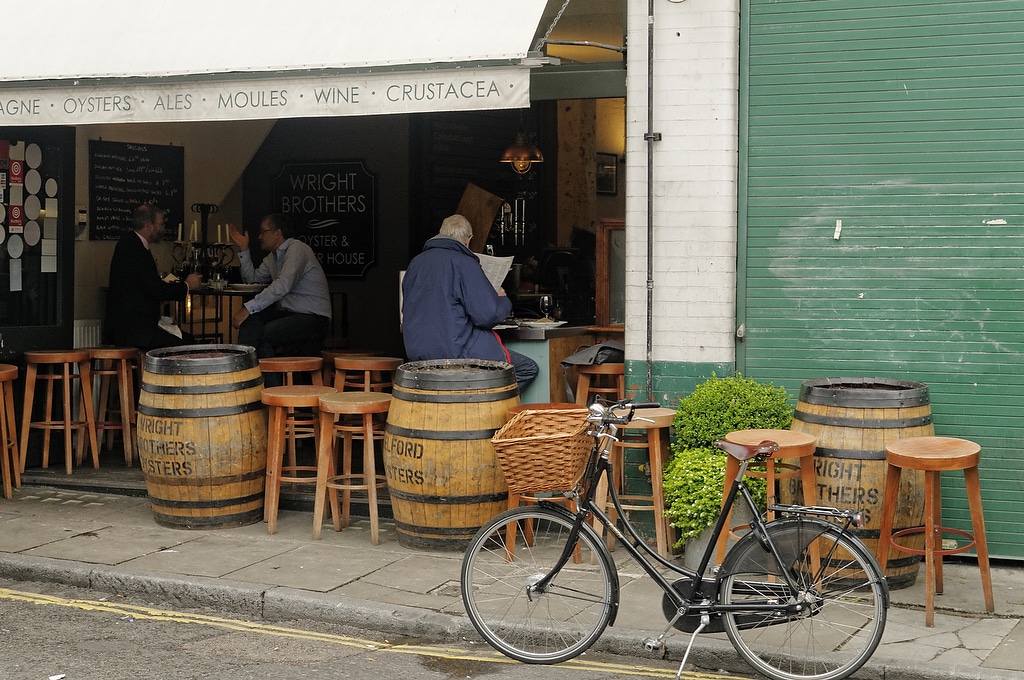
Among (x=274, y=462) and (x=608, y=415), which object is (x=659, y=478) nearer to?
(x=608, y=415)

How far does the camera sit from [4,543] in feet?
23.3

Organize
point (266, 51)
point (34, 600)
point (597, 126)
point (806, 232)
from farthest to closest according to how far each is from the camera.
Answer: point (597, 126)
point (266, 51)
point (806, 232)
point (34, 600)

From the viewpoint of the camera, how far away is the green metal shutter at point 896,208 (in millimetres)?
6484

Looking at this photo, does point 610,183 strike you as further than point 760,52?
Answer: Yes

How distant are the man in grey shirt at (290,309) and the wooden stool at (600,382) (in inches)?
107

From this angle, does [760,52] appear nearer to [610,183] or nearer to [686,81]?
[686,81]

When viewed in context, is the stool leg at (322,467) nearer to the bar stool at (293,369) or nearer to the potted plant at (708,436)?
the bar stool at (293,369)

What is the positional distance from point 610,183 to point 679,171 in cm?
760

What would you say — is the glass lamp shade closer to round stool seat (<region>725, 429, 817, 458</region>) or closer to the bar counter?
the bar counter

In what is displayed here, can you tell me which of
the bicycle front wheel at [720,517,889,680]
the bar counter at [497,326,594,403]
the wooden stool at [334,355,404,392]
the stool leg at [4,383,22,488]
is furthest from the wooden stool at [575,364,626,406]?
the stool leg at [4,383,22,488]

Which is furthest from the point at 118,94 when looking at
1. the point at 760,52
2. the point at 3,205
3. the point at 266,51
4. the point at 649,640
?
the point at 649,640

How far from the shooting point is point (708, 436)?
6.53m

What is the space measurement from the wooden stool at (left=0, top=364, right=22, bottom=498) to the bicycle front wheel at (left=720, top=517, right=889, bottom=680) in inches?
214

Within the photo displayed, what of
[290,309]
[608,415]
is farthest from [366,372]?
[608,415]
